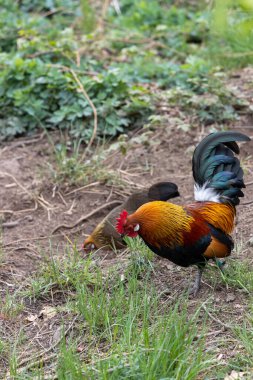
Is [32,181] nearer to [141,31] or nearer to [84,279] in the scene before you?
[84,279]

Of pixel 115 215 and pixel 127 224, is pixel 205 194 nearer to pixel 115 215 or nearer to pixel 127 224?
pixel 127 224

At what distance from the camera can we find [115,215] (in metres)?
4.99

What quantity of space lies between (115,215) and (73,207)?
0.64 metres

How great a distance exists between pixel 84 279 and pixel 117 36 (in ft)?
15.3

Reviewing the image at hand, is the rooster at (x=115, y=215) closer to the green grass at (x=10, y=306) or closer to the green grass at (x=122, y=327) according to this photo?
the green grass at (x=122, y=327)

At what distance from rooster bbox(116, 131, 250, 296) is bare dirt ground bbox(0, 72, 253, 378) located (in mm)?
259

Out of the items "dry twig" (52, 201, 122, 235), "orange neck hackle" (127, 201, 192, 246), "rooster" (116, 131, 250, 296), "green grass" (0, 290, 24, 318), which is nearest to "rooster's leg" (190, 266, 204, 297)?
"rooster" (116, 131, 250, 296)

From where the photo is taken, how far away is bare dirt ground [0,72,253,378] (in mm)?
3904

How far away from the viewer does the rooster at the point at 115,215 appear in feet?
15.6

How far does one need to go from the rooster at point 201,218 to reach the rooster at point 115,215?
53 centimetres

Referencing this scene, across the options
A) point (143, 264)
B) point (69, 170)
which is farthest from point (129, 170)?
point (143, 264)

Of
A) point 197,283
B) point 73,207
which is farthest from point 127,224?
point 73,207

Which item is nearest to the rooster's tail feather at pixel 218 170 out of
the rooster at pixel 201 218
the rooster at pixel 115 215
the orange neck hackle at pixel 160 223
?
the rooster at pixel 201 218

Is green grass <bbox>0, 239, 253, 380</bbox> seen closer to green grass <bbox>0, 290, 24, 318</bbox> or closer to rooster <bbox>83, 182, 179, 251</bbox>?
green grass <bbox>0, 290, 24, 318</bbox>
